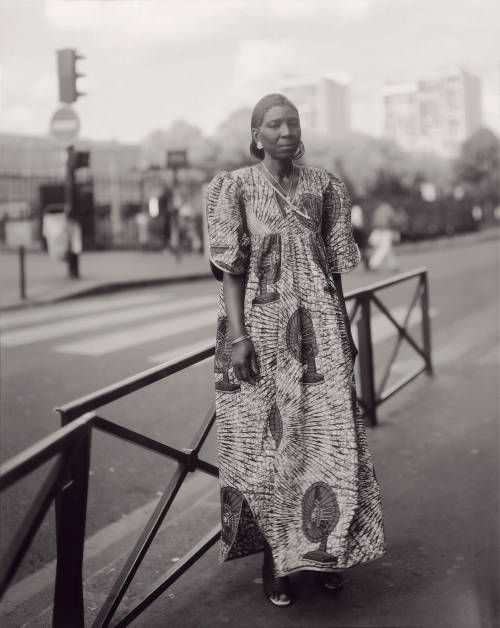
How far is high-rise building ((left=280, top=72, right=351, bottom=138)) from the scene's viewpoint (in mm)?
6906

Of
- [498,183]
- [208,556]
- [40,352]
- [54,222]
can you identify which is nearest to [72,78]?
[54,222]

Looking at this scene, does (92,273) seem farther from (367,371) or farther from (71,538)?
(71,538)

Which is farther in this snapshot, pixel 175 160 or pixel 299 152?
pixel 175 160

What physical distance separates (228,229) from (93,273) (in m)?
12.8

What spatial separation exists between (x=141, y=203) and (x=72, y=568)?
22.6 meters

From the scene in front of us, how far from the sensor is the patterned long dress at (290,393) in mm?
2539

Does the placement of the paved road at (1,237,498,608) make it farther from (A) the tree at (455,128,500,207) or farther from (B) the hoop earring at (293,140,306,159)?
(A) the tree at (455,128,500,207)

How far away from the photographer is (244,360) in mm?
2498

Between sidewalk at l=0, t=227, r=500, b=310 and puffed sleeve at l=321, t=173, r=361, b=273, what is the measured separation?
837cm

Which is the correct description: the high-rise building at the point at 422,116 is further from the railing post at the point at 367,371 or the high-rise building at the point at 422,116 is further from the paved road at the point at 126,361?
the railing post at the point at 367,371

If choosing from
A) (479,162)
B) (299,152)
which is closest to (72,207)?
(299,152)

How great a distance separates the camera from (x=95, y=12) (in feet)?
13.6

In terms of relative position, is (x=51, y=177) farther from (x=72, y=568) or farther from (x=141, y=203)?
(x=72, y=568)

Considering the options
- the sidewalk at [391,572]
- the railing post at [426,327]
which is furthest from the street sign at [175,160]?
the sidewalk at [391,572]
